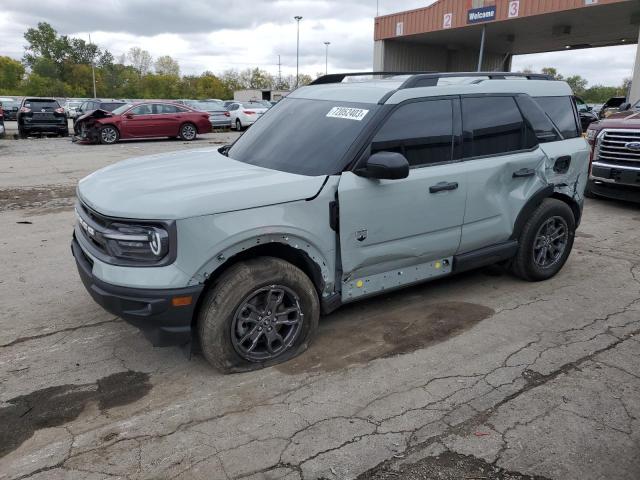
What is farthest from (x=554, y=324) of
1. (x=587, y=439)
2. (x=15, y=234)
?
(x=15, y=234)

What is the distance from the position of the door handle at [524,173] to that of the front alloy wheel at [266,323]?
7.73ft

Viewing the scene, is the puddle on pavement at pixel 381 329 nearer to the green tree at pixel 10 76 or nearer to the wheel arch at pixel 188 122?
the wheel arch at pixel 188 122

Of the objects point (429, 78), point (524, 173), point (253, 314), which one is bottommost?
point (253, 314)

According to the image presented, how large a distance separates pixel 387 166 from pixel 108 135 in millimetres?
17039

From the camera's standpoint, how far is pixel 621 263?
572 cm

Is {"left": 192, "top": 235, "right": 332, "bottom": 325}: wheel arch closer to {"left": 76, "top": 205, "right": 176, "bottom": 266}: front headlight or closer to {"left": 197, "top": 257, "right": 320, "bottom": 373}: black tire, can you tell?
{"left": 197, "top": 257, "right": 320, "bottom": 373}: black tire

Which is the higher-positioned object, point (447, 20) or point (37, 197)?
point (447, 20)

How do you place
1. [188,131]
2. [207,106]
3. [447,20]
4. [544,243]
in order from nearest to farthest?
[544,243], [188,131], [447,20], [207,106]

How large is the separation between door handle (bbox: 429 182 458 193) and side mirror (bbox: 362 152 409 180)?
1.58ft

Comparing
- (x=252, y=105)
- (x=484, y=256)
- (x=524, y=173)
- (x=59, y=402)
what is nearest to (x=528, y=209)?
(x=524, y=173)

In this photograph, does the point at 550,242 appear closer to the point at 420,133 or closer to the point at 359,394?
the point at 420,133

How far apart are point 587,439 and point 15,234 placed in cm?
659

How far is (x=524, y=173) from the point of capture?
4.61m

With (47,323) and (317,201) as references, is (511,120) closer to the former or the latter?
(317,201)
